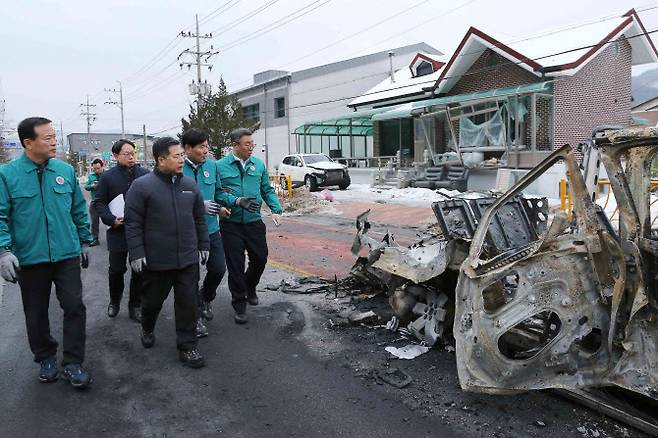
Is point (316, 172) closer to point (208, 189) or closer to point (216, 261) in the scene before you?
point (208, 189)

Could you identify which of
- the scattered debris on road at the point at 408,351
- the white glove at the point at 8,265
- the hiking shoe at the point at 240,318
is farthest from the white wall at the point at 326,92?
the white glove at the point at 8,265

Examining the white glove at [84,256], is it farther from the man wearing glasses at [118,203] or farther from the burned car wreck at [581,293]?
the burned car wreck at [581,293]

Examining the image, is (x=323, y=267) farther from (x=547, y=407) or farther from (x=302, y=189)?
(x=302, y=189)

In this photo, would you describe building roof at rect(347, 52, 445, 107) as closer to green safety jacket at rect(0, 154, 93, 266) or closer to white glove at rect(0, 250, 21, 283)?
green safety jacket at rect(0, 154, 93, 266)

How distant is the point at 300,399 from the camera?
354 centimetres

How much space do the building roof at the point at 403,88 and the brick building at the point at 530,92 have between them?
113 centimetres

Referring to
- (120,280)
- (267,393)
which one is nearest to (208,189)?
(120,280)

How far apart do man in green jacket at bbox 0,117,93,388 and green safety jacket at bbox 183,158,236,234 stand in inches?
45.9

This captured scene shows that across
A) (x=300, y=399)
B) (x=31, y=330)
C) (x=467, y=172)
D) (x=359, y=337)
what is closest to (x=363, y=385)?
(x=300, y=399)

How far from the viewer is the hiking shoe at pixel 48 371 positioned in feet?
12.5

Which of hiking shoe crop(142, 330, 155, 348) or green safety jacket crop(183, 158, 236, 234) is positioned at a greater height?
green safety jacket crop(183, 158, 236, 234)

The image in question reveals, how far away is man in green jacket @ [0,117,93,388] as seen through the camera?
142 inches

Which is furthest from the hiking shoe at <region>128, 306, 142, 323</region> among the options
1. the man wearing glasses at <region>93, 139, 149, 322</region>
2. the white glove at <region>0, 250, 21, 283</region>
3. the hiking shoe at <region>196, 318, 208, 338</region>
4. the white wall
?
the white wall

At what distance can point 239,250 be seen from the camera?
518 cm
